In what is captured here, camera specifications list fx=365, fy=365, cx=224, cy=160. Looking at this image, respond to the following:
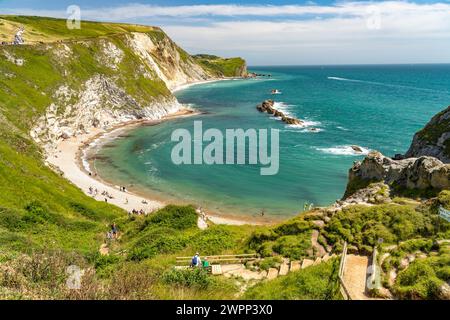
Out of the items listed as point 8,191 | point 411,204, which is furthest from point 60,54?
point 411,204

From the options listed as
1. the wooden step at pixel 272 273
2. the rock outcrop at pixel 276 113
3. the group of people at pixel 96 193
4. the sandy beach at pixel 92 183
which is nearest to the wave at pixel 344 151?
the rock outcrop at pixel 276 113

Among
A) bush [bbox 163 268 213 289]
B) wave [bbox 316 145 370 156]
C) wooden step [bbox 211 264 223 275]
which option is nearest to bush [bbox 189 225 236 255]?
wooden step [bbox 211 264 223 275]

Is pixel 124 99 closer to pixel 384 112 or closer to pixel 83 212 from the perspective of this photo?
pixel 83 212

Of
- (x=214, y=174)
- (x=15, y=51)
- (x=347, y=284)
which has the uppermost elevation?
(x=15, y=51)

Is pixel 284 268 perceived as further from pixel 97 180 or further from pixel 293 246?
pixel 97 180

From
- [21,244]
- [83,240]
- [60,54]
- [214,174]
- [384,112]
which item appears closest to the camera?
[21,244]

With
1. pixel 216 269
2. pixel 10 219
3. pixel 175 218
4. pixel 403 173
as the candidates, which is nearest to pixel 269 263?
pixel 216 269
